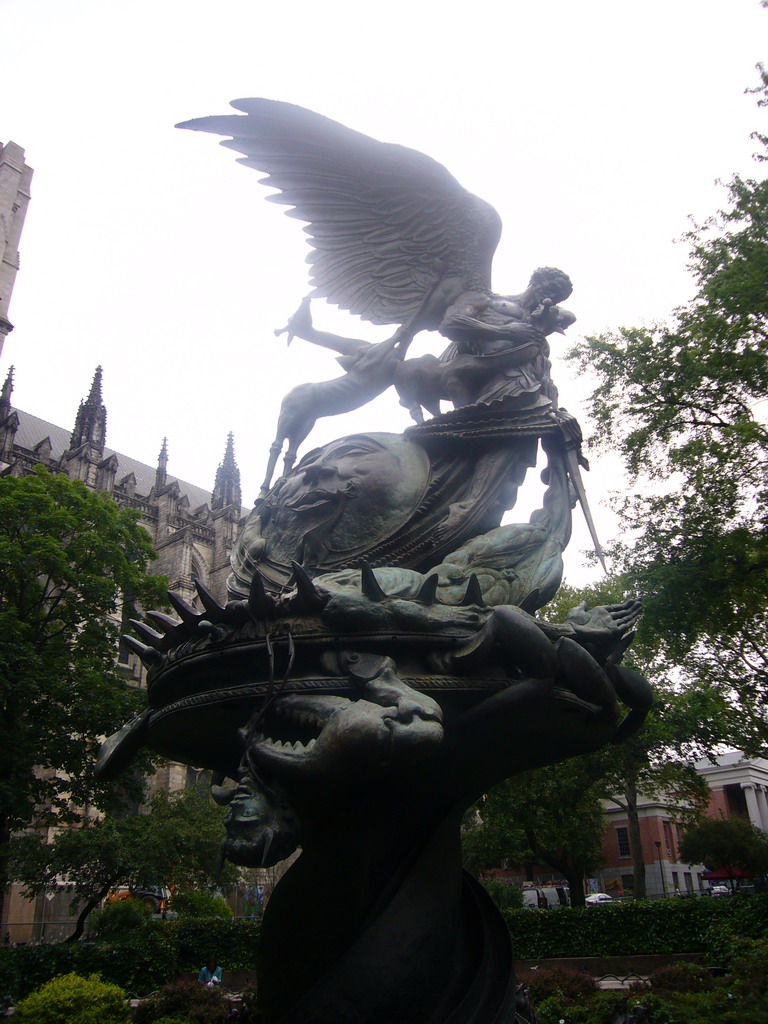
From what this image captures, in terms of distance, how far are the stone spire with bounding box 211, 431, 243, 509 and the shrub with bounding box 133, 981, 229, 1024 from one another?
46475 mm

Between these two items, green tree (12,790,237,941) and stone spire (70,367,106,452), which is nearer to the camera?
green tree (12,790,237,941)

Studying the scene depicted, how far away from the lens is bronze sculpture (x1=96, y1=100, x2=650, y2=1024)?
3482mm

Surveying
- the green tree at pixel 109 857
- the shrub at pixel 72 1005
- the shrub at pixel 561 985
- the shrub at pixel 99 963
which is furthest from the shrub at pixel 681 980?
the green tree at pixel 109 857

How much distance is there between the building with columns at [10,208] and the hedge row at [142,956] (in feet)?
96.7

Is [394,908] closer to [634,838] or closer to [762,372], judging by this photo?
[762,372]

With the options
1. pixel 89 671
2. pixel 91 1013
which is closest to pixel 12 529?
pixel 89 671

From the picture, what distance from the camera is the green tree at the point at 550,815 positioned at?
76.5ft

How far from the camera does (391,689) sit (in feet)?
11.3

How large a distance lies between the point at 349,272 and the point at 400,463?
2.30 meters

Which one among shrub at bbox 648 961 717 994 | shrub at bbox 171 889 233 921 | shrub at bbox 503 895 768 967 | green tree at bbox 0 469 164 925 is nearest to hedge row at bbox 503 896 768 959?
shrub at bbox 503 895 768 967

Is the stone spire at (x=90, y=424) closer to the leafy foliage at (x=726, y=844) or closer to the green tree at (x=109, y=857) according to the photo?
the green tree at (x=109, y=857)

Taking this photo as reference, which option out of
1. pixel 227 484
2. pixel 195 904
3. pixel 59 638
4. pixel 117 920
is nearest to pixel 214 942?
pixel 117 920

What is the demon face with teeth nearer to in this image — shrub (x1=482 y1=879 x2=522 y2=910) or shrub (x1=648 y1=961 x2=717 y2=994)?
shrub (x1=648 y1=961 x2=717 y2=994)

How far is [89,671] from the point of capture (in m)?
18.4
